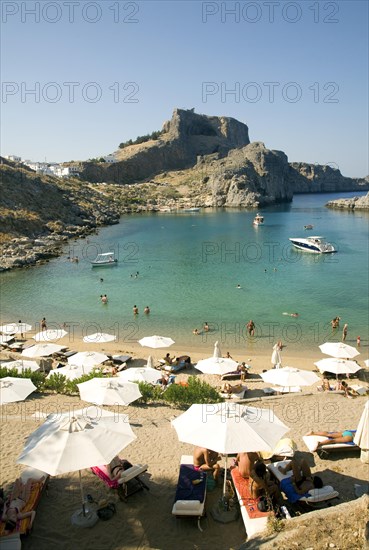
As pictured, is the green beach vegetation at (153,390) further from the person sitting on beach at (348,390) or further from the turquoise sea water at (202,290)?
the turquoise sea water at (202,290)

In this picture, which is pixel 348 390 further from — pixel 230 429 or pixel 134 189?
pixel 134 189

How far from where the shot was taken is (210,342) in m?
24.0

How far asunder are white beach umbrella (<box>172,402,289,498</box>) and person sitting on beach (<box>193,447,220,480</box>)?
756 millimetres

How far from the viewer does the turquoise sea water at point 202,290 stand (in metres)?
26.3

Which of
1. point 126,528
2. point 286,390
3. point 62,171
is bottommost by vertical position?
point 286,390

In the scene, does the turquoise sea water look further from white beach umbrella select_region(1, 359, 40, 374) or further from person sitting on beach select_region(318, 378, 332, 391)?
white beach umbrella select_region(1, 359, 40, 374)

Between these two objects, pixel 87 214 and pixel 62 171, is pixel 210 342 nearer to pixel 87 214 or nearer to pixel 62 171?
pixel 87 214

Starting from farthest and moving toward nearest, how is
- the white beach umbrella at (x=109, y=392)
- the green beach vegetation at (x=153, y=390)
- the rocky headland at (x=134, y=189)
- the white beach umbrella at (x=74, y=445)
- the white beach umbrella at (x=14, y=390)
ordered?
1. the rocky headland at (x=134, y=189)
2. the green beach vegetation at (x=153, y=390)
3. the white beach umbrella at (x=14, y=390)
4. the white beach umbrella at (x=109, y=392)
5. the white beach umbrella at (x=74, y=445)

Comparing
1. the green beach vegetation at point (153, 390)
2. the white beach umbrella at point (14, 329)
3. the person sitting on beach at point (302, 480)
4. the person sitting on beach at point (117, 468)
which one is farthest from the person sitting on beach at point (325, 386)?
the white beach umbrella at point (14, 329)

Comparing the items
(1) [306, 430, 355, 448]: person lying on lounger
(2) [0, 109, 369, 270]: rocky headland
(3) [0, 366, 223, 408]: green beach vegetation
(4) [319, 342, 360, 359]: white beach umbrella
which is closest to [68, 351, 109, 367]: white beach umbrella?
(3) [0, 366, 223, 408]: green beach vegetation

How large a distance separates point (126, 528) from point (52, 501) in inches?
69.5

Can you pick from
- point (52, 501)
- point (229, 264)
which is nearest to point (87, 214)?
point (229, 264)

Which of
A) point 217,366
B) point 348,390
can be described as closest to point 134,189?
point 217,366

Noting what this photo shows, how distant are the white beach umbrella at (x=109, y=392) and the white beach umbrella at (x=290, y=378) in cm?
569
